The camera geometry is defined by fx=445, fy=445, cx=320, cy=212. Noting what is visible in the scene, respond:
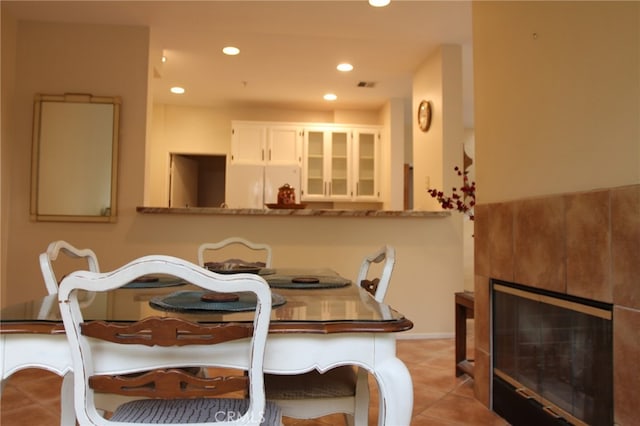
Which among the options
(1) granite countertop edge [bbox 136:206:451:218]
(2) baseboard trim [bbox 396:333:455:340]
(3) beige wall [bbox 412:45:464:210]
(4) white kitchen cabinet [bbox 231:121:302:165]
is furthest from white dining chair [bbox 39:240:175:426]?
(4) white kitchen cabinet [bbox 231:121:302:165]

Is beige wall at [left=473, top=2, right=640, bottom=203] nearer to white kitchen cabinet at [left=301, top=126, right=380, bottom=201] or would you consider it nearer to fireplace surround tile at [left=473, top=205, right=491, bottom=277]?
fireplace surround tile at [left=473, top=205, right=491, bottom=277]

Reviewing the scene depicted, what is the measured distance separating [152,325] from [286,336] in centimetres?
31

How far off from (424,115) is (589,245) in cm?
282

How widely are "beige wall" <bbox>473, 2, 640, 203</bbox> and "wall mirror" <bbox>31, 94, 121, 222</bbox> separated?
265 centimetres

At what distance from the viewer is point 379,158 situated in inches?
227

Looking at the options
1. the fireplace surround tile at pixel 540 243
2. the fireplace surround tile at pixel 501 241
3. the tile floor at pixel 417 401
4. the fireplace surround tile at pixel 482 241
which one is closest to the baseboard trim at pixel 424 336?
the tile floor at pixel 417 401

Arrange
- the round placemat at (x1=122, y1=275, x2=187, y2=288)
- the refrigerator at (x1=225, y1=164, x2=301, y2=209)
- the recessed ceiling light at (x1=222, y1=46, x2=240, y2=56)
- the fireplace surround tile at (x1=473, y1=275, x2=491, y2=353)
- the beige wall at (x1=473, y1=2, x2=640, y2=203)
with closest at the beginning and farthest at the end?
the beige wall at (x1=473, y1=2, x2=640, y2=203), the round placemat at (x1=122, y1=275, x2=187, y2=288), the fireplace surround tile at (x1=473, y1=275, x2=491, y2=353), the recessed ceiling light at (x1=222, y1=46, x2=240, y2=56), the refrigerator at (x1=225, y1=164, x2=301, y2=209)

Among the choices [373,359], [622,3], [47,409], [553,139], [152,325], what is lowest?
[47,409]

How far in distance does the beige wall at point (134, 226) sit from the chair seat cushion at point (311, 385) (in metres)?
2.09

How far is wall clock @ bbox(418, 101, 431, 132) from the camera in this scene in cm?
406

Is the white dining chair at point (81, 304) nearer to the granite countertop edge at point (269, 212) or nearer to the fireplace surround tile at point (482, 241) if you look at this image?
the granite countertop edge at point (269, 212)

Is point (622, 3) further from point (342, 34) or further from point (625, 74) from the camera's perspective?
point (342, 34)

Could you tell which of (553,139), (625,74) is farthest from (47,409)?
(625,74)

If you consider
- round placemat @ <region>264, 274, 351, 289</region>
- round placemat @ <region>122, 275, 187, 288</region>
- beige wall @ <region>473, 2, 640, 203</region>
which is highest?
beige wall @ <region>473, 2, 640, 203</region>
